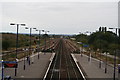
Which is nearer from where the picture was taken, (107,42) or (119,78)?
(119,78)

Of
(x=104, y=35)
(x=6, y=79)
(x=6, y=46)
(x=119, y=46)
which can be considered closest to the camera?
(x=6, y=79)

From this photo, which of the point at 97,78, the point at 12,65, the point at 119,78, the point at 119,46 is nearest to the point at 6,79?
the point at 12,65

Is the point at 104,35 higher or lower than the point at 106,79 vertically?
higher

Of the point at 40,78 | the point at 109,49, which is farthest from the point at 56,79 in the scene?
the point at 109,49

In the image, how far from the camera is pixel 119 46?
6284 cm

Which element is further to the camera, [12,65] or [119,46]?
[119,46]

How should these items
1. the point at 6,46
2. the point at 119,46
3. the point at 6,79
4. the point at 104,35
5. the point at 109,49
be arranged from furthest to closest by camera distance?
1. the point at 104,35
2. the point at 6,46
3. the point at 109,49
4. the point at 119,46
5. the point at 6,79

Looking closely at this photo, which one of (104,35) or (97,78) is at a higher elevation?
(104,35)

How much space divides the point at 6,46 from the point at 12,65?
50754 millimetres

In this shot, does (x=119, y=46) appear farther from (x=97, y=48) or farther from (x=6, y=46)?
(x=6, y=46)

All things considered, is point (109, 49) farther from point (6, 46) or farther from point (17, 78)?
point (17, 78)

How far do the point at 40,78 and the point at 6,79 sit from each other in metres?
6.02

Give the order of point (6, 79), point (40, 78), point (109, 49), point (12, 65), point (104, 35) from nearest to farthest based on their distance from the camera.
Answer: point (6, 79)
point (12, 65)
point (40, 78)
point (109, 49)
point (104, 35)

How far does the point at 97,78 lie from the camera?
30.2 m
